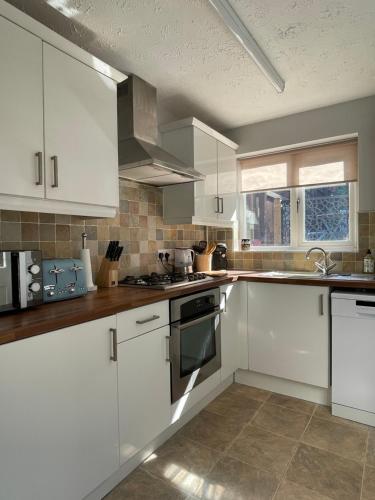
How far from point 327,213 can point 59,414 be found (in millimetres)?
2606

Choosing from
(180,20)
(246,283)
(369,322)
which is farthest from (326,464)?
(180,20)

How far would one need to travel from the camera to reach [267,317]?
94.2 inches

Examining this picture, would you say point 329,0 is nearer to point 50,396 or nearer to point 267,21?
point 267,21

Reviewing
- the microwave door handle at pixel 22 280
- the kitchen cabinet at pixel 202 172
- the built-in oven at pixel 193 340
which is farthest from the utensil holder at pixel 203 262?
the microwave door handle at pixel 22 280

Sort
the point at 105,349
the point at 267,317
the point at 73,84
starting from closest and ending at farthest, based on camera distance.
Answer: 1. the point at 105,349
2. the point at 73,84
3. the point at 267,317

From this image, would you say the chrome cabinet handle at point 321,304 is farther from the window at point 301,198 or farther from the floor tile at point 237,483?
the floor tile at point 237,483

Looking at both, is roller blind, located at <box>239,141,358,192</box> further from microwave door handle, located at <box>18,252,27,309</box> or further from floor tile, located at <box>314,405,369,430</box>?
microwave door handle, located at <box>18,252,27,309</box>

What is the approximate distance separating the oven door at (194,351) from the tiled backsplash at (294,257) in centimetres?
101

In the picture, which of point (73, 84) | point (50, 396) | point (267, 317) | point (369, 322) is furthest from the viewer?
point (267, 317)

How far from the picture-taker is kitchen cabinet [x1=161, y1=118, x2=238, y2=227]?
2512 mm

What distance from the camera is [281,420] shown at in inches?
80.7

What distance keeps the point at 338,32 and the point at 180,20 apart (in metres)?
0.88

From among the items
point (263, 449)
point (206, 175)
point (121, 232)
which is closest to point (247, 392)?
point (263, 449)

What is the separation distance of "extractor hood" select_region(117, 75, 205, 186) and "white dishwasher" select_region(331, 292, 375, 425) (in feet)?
4.53
